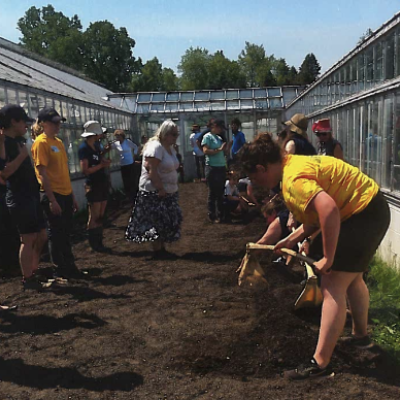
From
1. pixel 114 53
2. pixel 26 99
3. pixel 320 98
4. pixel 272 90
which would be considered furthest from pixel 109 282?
pixel 114 53

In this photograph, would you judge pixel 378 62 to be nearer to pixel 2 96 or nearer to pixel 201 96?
pixel 2 96

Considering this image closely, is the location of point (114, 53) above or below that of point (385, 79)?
above

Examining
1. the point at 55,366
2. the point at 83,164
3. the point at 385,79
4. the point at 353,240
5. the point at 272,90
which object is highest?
the point at 272,90

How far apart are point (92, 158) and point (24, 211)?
1.83 metres

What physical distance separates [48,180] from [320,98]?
7954 mm

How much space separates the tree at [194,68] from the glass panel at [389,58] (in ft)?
231

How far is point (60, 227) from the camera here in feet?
16.4

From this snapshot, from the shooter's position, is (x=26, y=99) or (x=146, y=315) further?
(x=26, y=99)

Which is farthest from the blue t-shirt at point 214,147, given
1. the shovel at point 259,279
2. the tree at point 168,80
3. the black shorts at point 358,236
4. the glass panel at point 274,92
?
the tree at point 168,80

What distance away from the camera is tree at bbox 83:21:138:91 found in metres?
60.7

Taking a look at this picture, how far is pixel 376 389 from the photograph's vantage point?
9.14 feet

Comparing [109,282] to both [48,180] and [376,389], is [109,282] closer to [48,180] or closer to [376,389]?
[48,180]

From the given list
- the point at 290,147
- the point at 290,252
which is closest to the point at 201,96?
the point at 290,147

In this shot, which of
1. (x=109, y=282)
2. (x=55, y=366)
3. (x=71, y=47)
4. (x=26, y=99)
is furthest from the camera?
(x=71, y=47)
